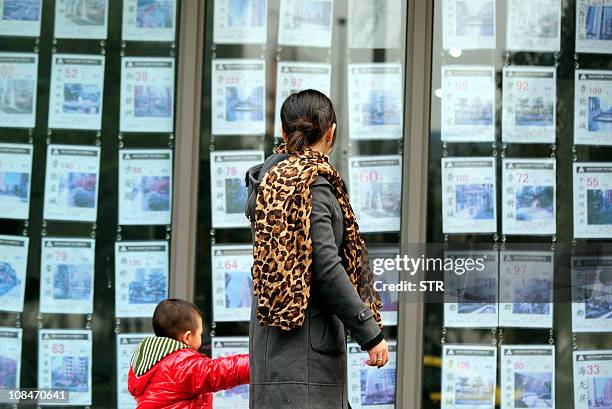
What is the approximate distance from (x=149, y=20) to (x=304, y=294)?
2913 millimetres

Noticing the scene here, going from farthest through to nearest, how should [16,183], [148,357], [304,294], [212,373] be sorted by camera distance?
1. [16,183]
2. [148,357]
3. [212,373]
4. [304,294]

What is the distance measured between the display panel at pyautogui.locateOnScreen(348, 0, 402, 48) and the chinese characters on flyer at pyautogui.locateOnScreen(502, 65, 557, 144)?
0.67 m

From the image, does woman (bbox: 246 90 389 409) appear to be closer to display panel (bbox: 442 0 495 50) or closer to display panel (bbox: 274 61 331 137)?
display panel (bbox: 274 61 331 137)

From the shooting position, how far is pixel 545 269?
566 centimetres

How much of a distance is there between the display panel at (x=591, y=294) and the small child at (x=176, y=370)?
97.0 inches

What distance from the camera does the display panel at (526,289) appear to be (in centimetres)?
563

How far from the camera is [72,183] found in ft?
18.7

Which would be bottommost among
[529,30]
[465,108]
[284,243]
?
[284,243]

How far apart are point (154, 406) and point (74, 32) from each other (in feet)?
8.56

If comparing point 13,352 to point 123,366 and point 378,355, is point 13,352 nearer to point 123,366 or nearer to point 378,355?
point 123,366

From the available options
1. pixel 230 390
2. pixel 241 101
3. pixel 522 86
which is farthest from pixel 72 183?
pixel 522 86

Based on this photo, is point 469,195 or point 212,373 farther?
point 469,195

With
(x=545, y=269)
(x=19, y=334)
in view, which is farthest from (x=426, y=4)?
(x=19, y=334)

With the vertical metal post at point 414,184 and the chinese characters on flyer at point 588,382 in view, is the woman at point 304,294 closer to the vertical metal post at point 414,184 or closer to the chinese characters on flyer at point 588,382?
the vertical metal post at point 414,184
